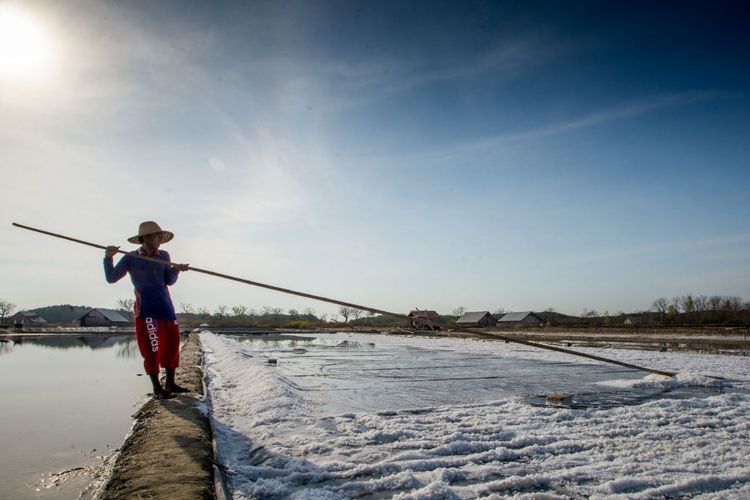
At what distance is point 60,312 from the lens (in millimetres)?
122438

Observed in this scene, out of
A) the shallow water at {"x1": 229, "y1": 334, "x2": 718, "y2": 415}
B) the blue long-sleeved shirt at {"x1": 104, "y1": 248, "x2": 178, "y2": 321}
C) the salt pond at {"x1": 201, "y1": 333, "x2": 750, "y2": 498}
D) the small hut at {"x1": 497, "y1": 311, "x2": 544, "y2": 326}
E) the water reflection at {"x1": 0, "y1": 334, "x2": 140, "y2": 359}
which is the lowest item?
the small hut at {"x1": 497, "y1": 311, "x2": 544, "y2": 326}

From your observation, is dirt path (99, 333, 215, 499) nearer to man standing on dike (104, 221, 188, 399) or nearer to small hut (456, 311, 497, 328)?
man standing on dike (104, 221, 188, 399)

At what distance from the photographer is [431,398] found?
17.5ft

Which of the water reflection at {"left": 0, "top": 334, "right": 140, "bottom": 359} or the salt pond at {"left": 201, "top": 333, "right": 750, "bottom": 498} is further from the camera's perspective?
the water reflection at {"left": 0, "top": 334, "right": 140, "bottom": 359}

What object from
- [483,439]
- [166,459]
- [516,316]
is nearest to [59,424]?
[166,459]

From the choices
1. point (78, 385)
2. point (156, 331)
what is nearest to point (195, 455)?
point (156, 331)

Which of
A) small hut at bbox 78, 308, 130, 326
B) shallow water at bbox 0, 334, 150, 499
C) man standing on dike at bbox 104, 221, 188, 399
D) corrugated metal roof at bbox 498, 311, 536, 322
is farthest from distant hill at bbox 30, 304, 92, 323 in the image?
man standing on dike at bbox 104, 221, 188, 399

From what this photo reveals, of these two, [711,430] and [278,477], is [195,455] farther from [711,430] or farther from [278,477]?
[711,430]

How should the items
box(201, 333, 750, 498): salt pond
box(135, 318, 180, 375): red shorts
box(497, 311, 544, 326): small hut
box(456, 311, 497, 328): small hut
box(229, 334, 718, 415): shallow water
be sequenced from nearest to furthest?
1. box(201, 333, 750, 498): salt pond
2. box(135, 318, 180, 375): red shorts
3. box(229, 334, 718, 415): shallow water
4. box(456, 311, 497, 328): small hut
5. box(497, 311, 544, 326): small hut

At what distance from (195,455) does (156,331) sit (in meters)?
1.87

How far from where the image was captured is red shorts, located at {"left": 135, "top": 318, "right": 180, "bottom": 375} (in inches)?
161

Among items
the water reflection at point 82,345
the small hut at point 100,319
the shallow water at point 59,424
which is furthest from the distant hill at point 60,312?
the shallow water at point 59,424

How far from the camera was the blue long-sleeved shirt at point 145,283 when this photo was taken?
412 cm

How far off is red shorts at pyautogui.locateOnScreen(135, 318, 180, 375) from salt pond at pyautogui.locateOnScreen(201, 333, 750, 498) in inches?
28.4
